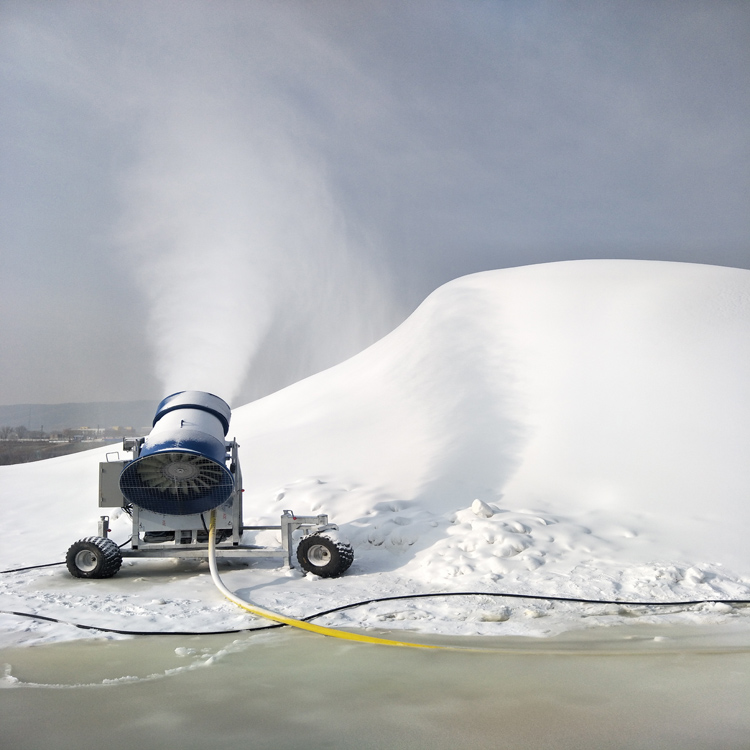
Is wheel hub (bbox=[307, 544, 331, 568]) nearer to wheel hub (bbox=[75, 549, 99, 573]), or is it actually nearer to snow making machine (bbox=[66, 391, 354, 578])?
snow making machine (bbox=[66, 391, 354, 578])

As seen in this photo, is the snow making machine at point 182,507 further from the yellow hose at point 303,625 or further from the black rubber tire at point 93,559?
the yellow hose at point 303,625

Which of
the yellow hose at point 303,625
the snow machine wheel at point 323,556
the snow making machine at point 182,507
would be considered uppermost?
the snow making machine at point 182,507

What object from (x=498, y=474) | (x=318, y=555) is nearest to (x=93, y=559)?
(x=318, y=555)

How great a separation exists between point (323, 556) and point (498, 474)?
16.5 ft

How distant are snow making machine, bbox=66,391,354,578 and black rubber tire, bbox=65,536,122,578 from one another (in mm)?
13

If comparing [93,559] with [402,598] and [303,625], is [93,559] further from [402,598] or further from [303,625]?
[402,598]

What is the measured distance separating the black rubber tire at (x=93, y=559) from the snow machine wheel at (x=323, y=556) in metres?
2.51

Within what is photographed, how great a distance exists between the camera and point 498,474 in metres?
12.7

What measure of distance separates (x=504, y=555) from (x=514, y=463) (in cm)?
443

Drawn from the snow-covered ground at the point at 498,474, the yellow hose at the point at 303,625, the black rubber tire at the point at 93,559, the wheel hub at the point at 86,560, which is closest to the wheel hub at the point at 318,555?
the snow-covered ground at the point at 498,474

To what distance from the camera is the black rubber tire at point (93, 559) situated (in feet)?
28.5

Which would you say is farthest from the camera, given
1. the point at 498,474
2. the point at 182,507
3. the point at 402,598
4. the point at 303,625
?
the point at 498,474

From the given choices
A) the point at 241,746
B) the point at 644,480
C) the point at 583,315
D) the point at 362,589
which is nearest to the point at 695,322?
the point at 583,315

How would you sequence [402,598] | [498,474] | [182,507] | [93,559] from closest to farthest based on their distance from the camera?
[402,598], [93,559], [182,507], [498,474]
